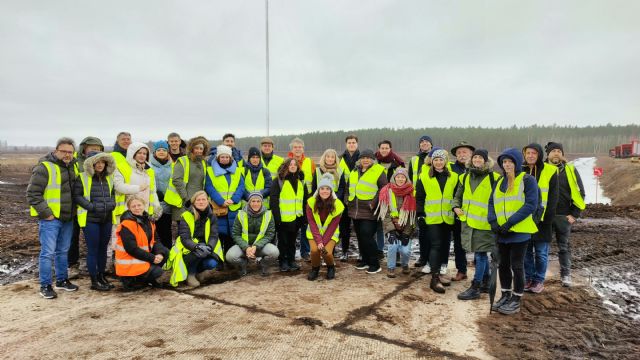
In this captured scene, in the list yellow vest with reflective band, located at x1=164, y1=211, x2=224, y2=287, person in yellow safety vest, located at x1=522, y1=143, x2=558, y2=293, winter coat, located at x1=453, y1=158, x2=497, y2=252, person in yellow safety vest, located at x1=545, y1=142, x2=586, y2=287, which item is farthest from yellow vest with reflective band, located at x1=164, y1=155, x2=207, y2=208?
person in yellow safety vest, located at x1=545, y1=142, x2=586, y2=287

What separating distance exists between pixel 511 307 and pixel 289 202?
3.29m

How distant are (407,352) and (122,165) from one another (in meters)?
4.32

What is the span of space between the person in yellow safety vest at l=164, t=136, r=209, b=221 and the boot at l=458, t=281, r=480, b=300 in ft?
13.2

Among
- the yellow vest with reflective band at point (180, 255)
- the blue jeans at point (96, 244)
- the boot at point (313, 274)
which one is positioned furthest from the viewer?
the boot at point (313, 274)

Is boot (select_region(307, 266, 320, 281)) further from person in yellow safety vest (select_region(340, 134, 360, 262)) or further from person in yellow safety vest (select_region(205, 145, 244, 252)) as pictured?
person in yellow safety vest (select_region(205, 145, 244, 252))

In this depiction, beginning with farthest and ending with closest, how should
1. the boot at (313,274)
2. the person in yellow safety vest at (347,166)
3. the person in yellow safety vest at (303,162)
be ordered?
the person in yellow safety vest at (347,166) < the person in yellow safety vest at (303,162) < the boot at (313,274)

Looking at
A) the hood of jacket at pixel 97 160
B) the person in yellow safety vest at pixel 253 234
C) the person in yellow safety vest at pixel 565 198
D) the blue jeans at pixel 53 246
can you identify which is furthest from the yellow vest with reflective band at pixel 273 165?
the person in yellow safety vest at pixel 565 198

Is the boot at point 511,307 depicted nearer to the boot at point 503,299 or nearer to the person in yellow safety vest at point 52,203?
the boot at point 503,299

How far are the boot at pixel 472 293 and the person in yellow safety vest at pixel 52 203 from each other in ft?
16.4

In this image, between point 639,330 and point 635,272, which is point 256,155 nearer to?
point 639,330

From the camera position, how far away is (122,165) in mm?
5453

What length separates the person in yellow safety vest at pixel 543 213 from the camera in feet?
16.0

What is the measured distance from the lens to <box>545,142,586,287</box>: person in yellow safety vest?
5.33m

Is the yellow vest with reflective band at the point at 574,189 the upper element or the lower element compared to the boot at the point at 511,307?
upper
